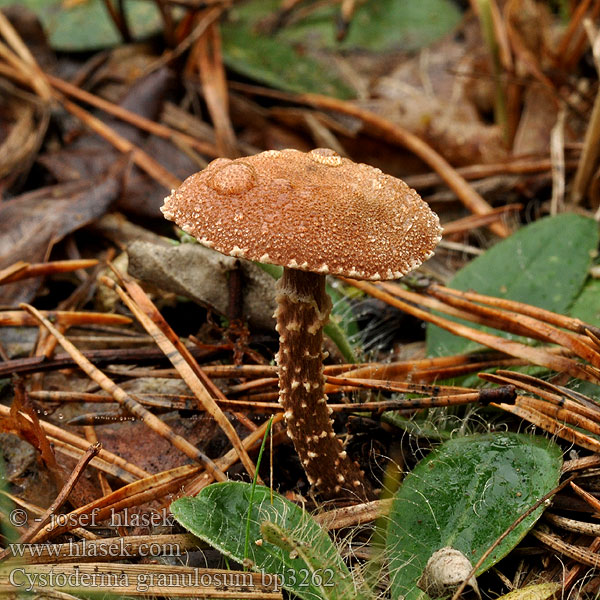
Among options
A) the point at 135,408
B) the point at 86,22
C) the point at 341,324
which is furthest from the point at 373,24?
the point at 135,408

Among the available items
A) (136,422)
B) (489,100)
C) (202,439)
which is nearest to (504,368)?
(202,439)

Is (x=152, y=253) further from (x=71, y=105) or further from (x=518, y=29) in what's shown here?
(x=518, y=29)

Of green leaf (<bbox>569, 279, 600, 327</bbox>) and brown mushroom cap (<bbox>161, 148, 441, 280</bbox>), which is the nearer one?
brown mushroom cap (<bbox>161, 148, 441, 280</bbox>)

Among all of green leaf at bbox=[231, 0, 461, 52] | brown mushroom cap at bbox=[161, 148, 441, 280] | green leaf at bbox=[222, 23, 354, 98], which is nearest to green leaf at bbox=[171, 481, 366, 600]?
brown mushroom cap at bbox=[161, 148, 441, 280]

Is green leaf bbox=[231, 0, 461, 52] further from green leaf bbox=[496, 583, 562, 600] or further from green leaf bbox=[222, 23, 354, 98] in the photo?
green leaf bbox=[496, 583, 562, 600]

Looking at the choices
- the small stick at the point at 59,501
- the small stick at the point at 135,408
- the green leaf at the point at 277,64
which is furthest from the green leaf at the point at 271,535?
the green leaf at the point at 277,64

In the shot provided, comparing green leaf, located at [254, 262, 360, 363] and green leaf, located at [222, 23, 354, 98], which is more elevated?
green leaf, located at [222, 23, 354, 98]

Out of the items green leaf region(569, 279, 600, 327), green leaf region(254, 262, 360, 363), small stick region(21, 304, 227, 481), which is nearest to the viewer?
small stick region(21, 304, 227, 481)
